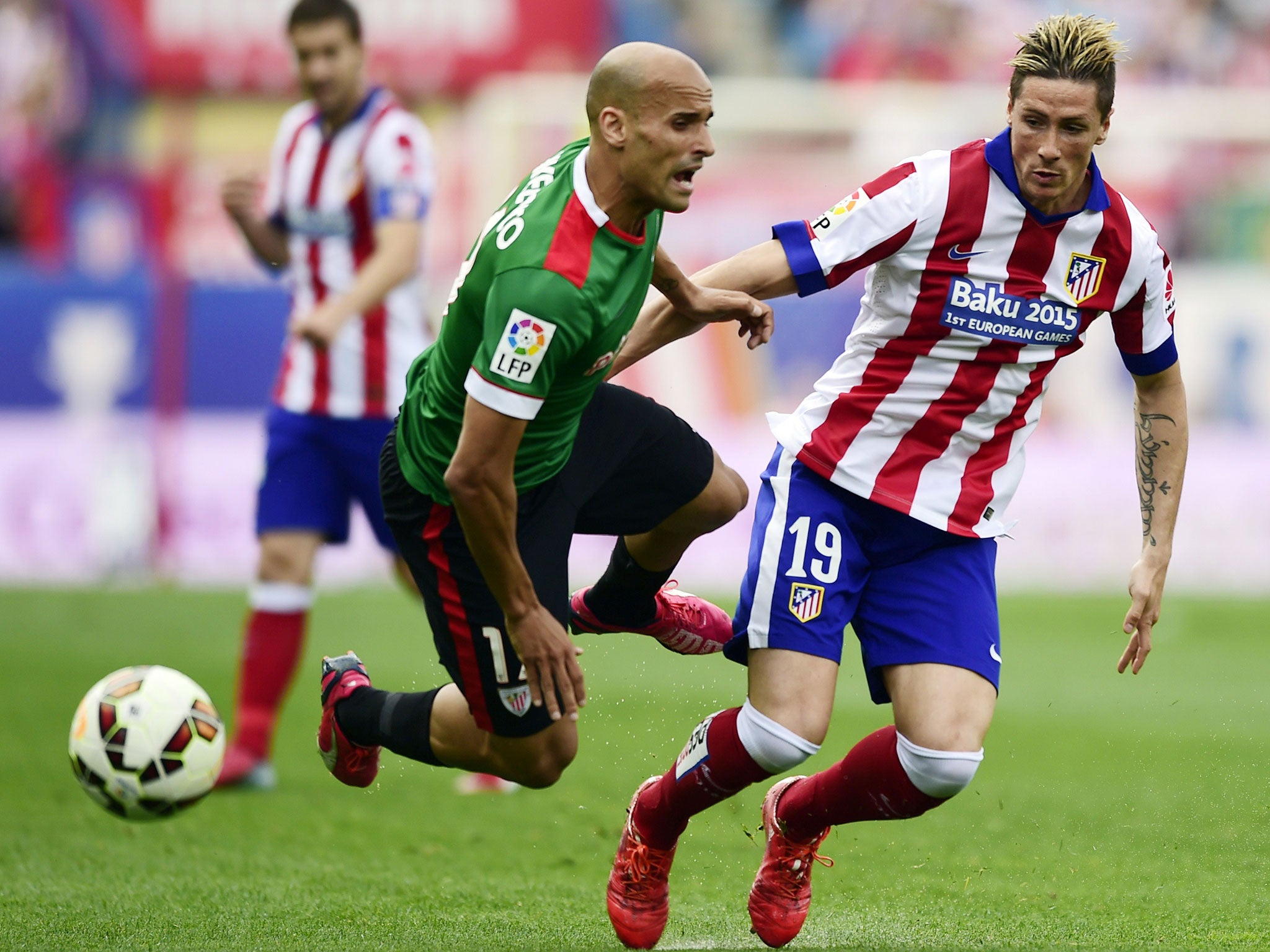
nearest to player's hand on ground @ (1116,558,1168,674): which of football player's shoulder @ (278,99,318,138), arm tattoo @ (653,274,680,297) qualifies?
arm tattoo @ (653,274,680,297)

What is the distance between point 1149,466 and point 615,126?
180cm

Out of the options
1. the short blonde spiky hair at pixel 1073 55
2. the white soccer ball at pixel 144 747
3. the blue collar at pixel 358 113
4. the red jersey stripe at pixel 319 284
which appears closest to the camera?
the short blonde spiky hair at pixel 1073 55

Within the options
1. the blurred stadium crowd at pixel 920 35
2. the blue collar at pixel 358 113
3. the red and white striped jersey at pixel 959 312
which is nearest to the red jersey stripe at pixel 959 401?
the red and white striped jersey at pixel 959 312

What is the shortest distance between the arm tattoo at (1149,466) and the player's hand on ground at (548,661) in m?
1.64

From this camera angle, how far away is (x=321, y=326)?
5.76m

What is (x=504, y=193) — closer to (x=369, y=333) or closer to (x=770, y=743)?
(x=369, y=333)

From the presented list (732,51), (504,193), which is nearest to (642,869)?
(504,193)

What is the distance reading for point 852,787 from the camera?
418cm

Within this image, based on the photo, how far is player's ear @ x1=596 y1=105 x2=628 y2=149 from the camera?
12.0ft

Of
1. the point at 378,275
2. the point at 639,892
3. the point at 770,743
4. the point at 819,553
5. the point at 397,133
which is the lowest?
the point at 639,892

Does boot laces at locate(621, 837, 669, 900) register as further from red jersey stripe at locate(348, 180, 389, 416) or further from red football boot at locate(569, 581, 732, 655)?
red jersey stripe at locate(348, 180, 389, 416)

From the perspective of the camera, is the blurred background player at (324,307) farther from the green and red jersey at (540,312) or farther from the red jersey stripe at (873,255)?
the red jersey stripe at (873,255)

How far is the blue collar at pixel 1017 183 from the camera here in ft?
13.3

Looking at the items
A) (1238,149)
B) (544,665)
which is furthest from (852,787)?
(1238,149)
